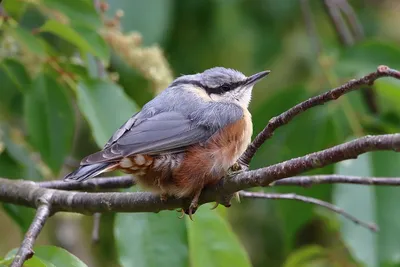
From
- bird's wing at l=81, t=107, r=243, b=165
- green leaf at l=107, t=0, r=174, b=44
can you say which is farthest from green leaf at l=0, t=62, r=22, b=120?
bird's wing at l=81, t=107, r=243, b=165

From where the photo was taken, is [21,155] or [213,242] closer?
[213,242]

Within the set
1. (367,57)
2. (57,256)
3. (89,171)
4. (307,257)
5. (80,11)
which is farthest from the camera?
(307,257)

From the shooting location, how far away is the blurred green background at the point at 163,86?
257cm

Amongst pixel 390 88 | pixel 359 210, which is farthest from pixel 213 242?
pixel 390 88

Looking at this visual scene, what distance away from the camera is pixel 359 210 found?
282cm

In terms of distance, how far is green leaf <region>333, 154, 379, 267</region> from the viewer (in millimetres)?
2771

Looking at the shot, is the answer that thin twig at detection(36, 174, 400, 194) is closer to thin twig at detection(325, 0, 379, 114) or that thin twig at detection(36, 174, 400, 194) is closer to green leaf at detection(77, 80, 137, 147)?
green leaf at detection(77, 80, 137, 147)

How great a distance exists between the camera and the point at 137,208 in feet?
6.93

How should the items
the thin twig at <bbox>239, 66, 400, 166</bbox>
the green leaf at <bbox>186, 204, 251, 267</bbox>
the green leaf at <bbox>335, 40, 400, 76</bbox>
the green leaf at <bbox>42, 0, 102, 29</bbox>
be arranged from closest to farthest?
the thin twig at <bbox>239, 66, 400, 166</bbox>
the green leaf at <bbox>186, 204, 251, 267</bbox>
the green leaf at <bbox>42, 0, 102, 29</bbox>
the green leaf at <bbox>335, 40, 400, 76</bbox>

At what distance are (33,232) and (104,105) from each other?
0.76m

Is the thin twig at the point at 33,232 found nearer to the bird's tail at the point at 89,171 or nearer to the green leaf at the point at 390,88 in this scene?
the bird's tail at the point at 89,171

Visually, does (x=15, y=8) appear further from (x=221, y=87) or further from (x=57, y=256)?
(x=57, y=256)

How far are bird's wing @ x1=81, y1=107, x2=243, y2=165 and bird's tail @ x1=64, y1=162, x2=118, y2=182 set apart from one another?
0.02 meters

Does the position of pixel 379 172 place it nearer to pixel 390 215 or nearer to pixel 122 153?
pixel 390 215
